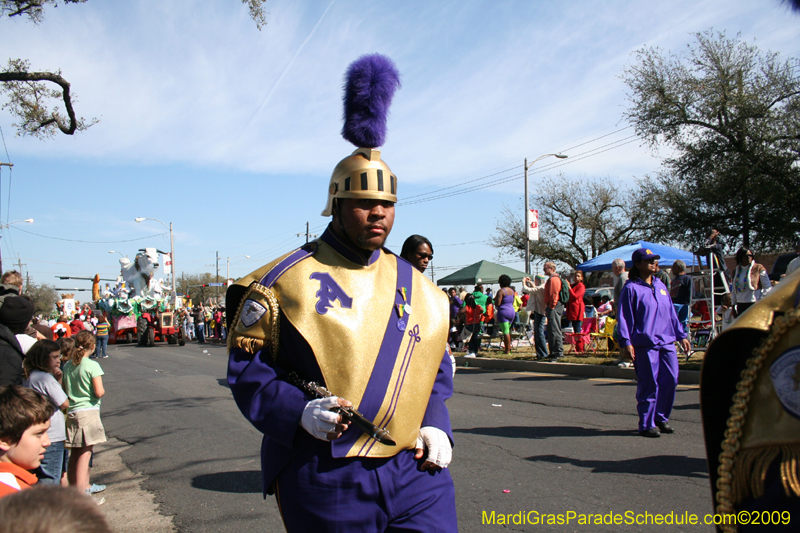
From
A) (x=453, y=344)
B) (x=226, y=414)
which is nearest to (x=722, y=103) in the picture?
(x=453, y=344)

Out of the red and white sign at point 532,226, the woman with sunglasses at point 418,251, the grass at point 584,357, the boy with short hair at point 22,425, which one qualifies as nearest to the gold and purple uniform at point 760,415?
the woman with sunglasses at point 418,251

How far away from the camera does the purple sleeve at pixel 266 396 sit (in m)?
1.93

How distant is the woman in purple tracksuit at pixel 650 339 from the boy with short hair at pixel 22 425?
492 centimetres

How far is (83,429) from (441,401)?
376cm

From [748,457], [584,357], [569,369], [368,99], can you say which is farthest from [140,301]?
[748,457]

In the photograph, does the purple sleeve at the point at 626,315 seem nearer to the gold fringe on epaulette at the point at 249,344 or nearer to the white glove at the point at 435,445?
the white glove at the point at 435,445

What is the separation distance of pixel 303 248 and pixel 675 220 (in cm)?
2703

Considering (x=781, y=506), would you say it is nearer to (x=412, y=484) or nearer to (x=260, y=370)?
(x=412, y=484)

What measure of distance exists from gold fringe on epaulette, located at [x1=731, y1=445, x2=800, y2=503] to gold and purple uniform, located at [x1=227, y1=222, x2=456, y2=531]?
1.07 meters

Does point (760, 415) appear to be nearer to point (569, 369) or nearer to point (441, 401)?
point (441, 401)

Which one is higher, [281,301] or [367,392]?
[281,301]

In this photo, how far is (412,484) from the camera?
79.3 inches

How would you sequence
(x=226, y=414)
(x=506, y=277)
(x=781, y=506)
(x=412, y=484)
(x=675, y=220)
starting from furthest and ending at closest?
(x=675, y=220)
(x=506, y=277)
(x=226, y=414)
(x=412, y=484)
(x=781, y=506)

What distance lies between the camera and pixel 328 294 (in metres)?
2.10
